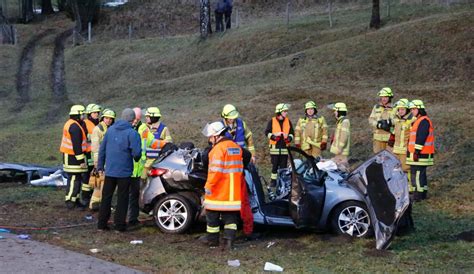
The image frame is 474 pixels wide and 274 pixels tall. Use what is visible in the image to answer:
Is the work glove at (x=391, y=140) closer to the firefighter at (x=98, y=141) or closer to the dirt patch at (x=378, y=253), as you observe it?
the dirt patch at (x=378, y=253)

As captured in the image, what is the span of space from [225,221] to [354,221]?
1.72 meters

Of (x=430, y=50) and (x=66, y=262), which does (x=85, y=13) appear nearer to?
(x=430, y=50)

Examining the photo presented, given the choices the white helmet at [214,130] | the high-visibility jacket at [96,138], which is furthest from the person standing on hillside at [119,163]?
the white helmet at [214,130]

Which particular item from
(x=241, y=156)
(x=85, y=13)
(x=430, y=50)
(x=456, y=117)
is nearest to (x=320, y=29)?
(x=430, y=50)

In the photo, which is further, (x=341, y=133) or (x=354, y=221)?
(x=341, y=133)

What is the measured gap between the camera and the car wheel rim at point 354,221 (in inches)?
415

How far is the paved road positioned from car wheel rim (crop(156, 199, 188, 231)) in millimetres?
1693

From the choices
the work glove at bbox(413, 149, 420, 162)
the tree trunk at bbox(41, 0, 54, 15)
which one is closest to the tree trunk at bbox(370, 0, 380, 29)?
the work glove at bbox(413, 149, 420, 162)

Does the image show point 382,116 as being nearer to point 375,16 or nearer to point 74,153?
point 74,153

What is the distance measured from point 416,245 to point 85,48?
3608 centimetres

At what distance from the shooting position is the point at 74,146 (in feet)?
42.3

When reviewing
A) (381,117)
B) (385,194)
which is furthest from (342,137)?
(385,194)

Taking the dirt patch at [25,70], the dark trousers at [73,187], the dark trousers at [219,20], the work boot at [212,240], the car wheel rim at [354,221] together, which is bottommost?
the work boot at [212,240]

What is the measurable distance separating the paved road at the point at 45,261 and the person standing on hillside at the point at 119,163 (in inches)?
57.3
